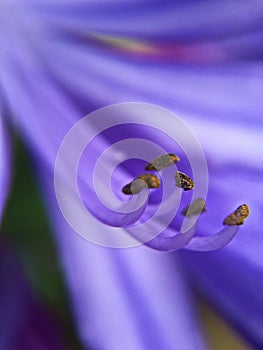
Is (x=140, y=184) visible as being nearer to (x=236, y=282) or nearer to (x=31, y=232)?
(x=236, y=282)

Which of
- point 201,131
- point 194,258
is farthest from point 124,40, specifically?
point 194,258

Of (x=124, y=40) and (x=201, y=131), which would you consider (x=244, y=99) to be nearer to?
(x=201, y=131)

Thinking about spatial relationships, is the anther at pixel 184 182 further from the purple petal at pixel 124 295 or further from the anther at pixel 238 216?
the purple petal at pixel 124 295

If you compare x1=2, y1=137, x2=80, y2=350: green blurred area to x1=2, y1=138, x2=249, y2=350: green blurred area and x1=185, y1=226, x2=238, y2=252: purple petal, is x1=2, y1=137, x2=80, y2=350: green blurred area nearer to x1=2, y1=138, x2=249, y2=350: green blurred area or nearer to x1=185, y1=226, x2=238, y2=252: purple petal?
x1=2, y1=138, x2=249, y2=350: green blurred area

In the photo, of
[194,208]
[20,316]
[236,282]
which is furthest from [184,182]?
[20,316]

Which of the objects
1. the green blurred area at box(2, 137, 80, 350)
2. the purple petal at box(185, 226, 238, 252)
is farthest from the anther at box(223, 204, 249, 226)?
the green blurred area at box(2, 137, 80, 350)

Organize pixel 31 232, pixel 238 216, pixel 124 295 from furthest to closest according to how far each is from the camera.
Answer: pixel 31 232
pixel 124 295
pixel 238 216

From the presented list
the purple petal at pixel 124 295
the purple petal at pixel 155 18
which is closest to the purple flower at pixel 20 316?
the purple petal at pixel 124 295
